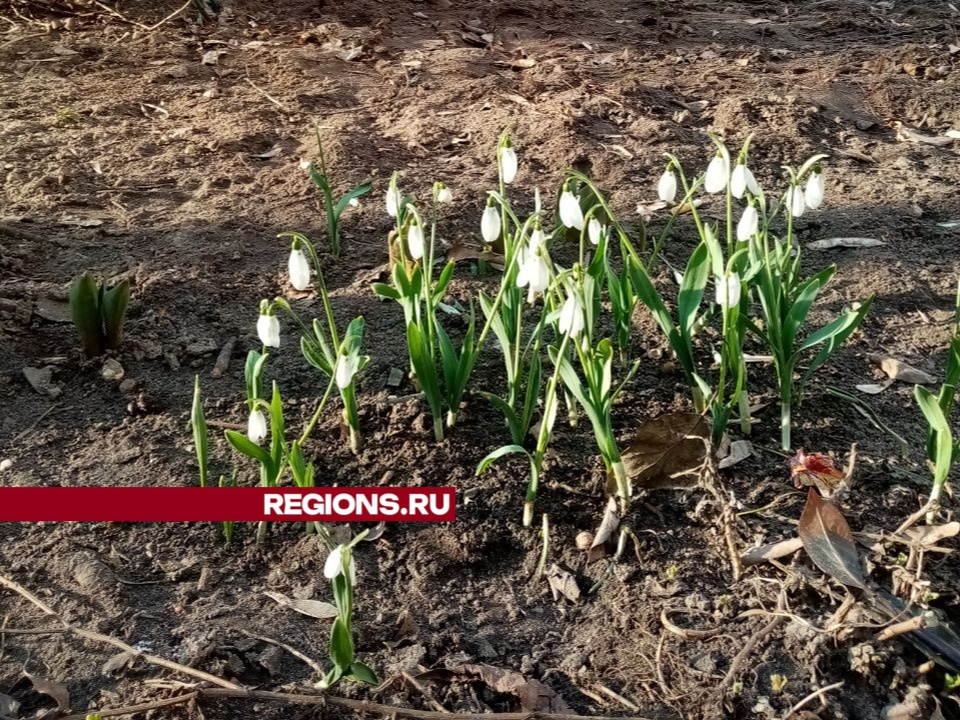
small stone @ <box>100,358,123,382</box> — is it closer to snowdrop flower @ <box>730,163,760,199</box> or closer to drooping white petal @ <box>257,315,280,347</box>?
drooping white petal @ <box>257,315,280,347</box>

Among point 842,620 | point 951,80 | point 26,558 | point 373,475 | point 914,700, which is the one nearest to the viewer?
point 914,700

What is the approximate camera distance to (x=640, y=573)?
2.30 metres

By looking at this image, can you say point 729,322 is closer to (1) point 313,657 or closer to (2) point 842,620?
(2) point 842,620

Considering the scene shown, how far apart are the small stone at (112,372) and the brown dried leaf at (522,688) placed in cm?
140

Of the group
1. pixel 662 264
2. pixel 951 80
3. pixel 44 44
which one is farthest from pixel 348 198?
→ pixel 951 80

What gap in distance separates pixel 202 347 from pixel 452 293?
804 mm

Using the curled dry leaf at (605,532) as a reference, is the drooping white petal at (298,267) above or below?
above

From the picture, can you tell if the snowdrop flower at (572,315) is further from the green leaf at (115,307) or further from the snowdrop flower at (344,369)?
the green leaf at (115,307)

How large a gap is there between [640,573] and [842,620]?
17.4 inches

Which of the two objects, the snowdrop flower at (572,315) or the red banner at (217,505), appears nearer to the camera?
the snowdrop flower at (572,315)

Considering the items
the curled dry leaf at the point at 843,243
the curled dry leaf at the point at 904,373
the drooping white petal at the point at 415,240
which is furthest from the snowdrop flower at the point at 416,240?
the curled dry leaf at the point at 843,243

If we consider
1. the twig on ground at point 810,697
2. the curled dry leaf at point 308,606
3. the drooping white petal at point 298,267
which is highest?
the drooping white petal at point 298,267

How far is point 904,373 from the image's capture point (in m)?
2.90

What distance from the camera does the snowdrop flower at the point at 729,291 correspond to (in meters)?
2.34
